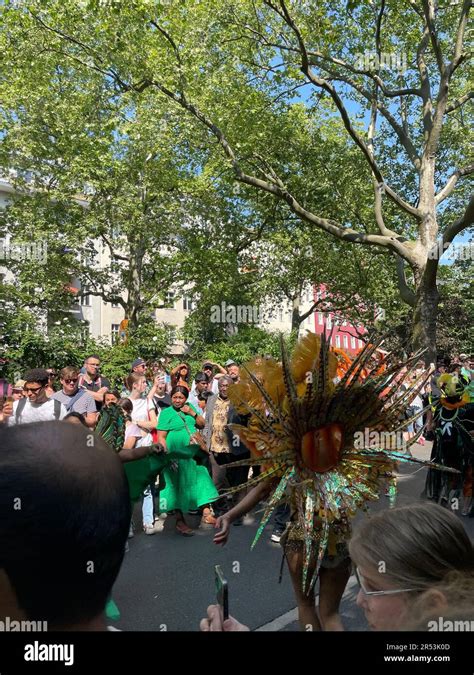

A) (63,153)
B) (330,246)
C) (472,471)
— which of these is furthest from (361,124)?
(472,471)

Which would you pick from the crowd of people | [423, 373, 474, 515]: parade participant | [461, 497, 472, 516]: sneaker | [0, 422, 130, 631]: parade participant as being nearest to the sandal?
[423, 373, 474, 515]: parade participant

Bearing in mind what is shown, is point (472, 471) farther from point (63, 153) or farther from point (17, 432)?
point (63, 153)

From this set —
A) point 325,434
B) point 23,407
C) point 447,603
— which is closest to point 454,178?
point 23,407

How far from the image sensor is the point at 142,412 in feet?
24.0

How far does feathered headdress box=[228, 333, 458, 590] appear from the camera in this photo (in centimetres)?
306

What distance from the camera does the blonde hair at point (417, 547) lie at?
1472 millimetres

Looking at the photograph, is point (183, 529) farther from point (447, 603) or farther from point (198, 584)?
point (447, 603)

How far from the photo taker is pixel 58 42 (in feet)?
44.2

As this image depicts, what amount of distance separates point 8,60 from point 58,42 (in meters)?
3.90

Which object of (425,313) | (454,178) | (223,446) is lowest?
(223,446)

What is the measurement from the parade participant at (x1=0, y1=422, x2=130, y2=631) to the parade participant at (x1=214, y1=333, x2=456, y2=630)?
6.67ft

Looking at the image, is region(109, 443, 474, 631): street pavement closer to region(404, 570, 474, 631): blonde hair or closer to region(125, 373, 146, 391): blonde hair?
region(125, 373, 146, 391): blonde hair

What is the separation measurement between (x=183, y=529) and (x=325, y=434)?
420 cm

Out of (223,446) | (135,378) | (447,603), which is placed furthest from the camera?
(135,378)
